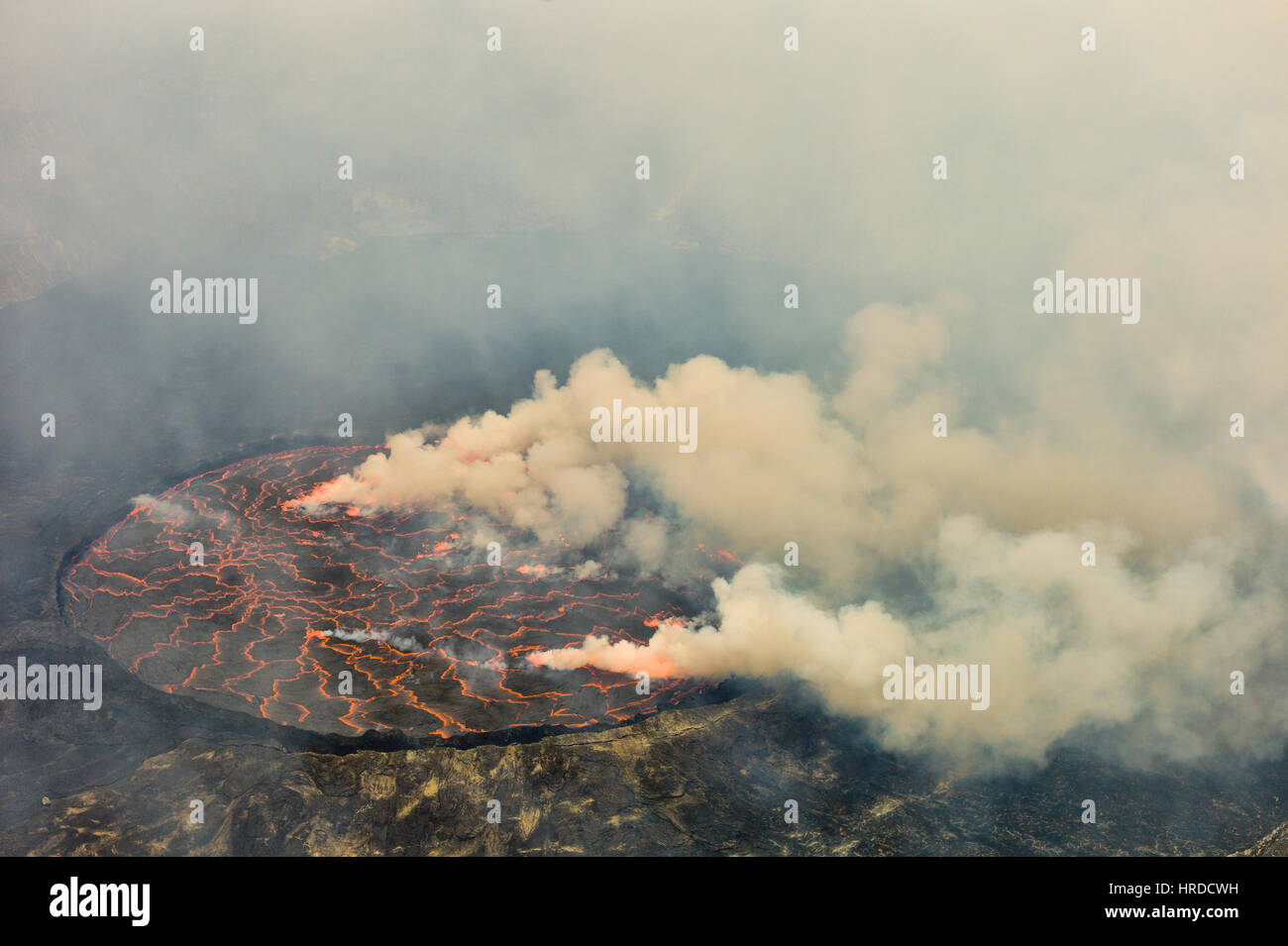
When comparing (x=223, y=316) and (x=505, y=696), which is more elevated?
(x=223, y=316)

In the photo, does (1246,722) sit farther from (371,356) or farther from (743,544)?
(371,356)

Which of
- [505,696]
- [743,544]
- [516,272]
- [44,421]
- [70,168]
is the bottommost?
[505,696]

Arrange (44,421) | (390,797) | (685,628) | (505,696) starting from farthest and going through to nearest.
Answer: (44,421), (685,628), (505,696), (390,797)

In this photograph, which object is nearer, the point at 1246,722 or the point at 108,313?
the point at 1246,722

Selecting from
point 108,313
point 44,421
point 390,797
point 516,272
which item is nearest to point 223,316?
point 108,313

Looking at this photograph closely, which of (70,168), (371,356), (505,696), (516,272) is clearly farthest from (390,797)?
(70,168)

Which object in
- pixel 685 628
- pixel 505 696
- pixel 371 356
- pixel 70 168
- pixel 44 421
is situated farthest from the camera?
pixel 70 168
